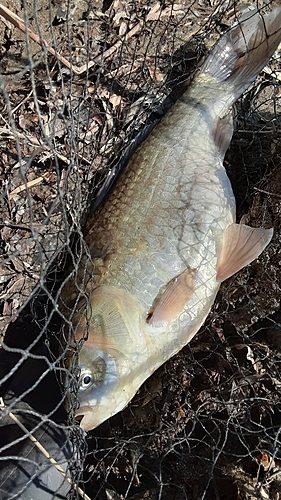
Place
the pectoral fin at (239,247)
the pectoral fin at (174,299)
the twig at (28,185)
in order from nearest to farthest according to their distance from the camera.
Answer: the pectoral fin at (174,299) → the pectoral fin at (239,247) → the twig at (28,185)

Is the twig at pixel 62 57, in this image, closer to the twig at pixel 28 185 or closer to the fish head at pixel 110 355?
the twig at pixel 28 185

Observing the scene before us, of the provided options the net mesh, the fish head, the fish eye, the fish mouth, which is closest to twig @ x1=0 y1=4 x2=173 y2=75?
the net mesh

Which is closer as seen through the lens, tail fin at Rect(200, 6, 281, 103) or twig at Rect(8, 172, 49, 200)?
tail fin at Rect(200, 6, 281, 103)

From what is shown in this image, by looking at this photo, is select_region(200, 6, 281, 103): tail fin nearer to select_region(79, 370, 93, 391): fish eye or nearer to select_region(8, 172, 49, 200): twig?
select_region(8, 172, 49, 200): twig

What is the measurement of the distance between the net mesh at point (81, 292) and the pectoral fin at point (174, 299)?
0.42 m

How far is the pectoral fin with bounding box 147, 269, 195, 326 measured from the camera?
2598 millimetres

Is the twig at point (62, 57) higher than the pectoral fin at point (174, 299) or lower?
higher

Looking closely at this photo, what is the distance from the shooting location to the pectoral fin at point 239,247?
9.03 ft

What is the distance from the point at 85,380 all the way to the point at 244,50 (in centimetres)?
234

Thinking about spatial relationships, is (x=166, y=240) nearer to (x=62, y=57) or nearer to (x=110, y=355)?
(x=110, y=355)

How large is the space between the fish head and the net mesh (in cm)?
9

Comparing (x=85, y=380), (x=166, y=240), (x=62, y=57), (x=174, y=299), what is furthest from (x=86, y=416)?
(x=62, y=57)

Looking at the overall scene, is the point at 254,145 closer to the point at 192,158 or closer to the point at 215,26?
the point at 192,158

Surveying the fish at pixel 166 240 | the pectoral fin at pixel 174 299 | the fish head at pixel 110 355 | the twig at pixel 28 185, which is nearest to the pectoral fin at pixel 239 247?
the fish at pixel 166 240
